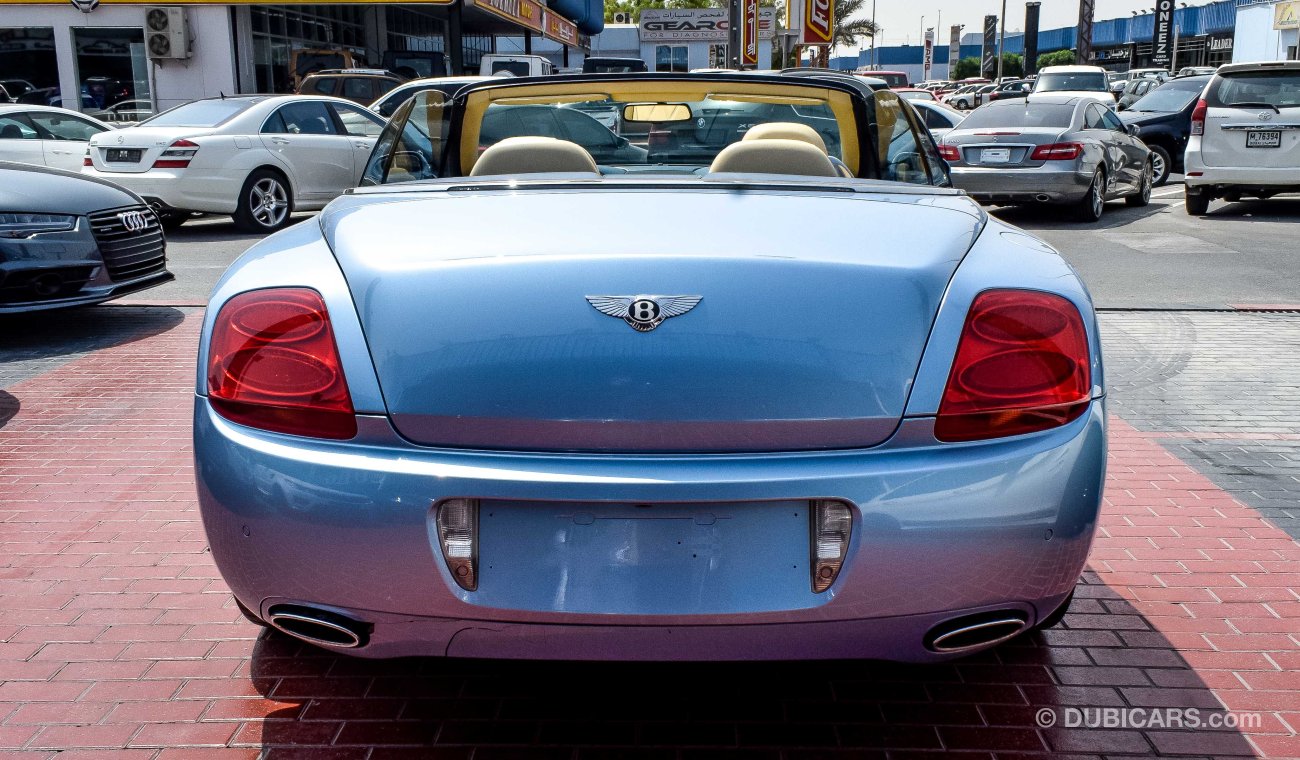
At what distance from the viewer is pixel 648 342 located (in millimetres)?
2172

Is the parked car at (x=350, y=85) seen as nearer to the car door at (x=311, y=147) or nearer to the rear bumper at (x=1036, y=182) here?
the car door at (x=311, y=147)

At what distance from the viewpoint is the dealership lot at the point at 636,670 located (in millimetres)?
2648

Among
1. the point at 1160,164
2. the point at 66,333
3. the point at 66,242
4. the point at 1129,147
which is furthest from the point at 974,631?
the point at 1160,164

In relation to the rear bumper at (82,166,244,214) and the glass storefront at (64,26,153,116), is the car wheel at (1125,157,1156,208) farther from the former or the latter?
the glass storefront at (64,26,153,116)

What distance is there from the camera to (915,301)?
226 centimetres

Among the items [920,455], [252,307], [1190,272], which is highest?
[252,307]

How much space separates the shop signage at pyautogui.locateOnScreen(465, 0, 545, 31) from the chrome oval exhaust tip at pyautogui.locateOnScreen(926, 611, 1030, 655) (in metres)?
27.6

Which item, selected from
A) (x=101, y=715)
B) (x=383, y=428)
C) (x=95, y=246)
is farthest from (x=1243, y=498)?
(x=95, y=246)

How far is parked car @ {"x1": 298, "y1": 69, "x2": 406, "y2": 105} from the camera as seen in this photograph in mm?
20688

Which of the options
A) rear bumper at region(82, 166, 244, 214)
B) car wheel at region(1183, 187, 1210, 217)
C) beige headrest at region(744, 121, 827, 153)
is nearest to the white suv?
car wheel at region(1183, 187, 1210, 217)

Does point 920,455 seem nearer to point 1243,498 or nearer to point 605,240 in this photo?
point 605,240

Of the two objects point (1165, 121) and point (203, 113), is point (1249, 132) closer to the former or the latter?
point (1165, 121)

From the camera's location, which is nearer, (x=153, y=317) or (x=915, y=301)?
(x=915, y=301)

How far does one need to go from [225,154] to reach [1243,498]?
10.7 meters
